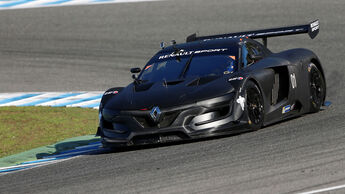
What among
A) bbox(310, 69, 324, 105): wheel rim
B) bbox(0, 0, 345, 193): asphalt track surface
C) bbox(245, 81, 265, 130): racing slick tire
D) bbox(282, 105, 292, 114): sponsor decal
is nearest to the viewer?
bbox(0, 0, 345, 193): asphalt track surface

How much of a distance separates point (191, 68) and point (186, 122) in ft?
4.19

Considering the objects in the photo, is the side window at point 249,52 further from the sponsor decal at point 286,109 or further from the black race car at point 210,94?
the sponsor decal at point 286,109

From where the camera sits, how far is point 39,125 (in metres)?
12.0

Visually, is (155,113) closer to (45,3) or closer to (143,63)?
(143,63)

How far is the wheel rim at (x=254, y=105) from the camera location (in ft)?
25.7

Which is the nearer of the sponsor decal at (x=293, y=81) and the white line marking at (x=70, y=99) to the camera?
the sponsor decal at (x=293, y=81)

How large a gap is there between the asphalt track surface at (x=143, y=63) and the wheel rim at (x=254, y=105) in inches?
8.8

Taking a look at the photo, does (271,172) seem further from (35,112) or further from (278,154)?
(35,112)

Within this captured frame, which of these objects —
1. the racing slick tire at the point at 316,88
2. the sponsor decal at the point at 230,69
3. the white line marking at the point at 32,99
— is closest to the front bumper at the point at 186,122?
the sponsor decal at the point at 230,69

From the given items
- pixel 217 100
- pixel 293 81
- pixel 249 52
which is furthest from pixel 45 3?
pixel 217 100

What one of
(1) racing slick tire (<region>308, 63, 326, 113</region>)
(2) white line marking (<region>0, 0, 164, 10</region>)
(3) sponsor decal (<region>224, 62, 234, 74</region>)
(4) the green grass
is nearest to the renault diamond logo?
(3) sponsor decal (<region>224, 62, 234, 74</region>)

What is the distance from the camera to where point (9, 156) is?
936cm

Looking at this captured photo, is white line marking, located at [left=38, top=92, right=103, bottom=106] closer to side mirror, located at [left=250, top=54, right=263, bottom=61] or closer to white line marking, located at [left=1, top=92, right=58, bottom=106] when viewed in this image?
white line marking, located at [left=1, top=92, right=58, bottom=106]

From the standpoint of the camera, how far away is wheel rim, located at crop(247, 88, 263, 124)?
7836 mm
